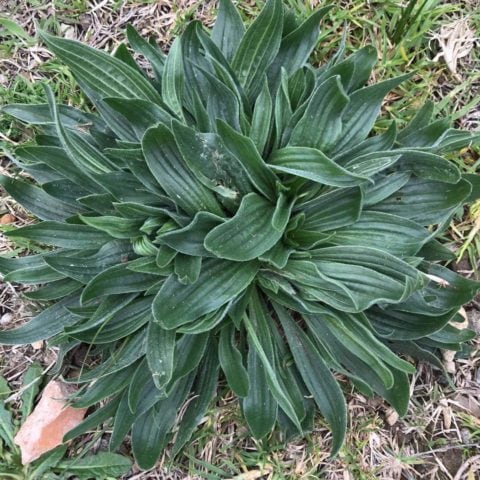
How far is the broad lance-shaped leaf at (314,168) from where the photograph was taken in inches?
70.1

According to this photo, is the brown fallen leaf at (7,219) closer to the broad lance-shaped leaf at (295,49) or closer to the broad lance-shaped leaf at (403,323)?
the broad lance-shaped leaf at (295,49)

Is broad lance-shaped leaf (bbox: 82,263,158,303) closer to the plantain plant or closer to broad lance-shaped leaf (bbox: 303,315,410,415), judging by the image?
the plantain plant

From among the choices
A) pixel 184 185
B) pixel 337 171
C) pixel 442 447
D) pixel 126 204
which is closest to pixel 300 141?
pixel 337 171

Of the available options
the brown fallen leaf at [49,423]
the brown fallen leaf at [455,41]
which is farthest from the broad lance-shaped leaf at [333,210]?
the brown fallen leaf at [49,423]

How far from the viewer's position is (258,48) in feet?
7.07

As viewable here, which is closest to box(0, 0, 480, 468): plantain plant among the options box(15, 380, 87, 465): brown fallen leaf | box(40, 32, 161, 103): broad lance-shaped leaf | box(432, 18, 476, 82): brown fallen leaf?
box(40, 32, 161, 103): broad lance-shaped leaf

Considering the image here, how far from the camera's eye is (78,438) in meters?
2.56

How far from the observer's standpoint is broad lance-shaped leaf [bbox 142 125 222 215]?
1838mm

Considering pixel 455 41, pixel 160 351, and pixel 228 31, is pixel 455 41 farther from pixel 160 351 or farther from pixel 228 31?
pixel 160 351

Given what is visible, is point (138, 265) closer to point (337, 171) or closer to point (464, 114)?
point (337, 171)

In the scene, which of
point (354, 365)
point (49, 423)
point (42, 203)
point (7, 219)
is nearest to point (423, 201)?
point (354, 365)

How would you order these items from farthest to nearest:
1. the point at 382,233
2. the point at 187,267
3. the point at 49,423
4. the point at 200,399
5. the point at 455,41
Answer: the point at 455,41 → the point at 49,423 → the point at 200,399 → the point at 382,233 → the point at 187,267

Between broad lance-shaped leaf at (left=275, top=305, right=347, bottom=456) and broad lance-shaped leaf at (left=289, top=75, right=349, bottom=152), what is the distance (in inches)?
24.9

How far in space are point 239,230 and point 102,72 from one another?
2.27ft
